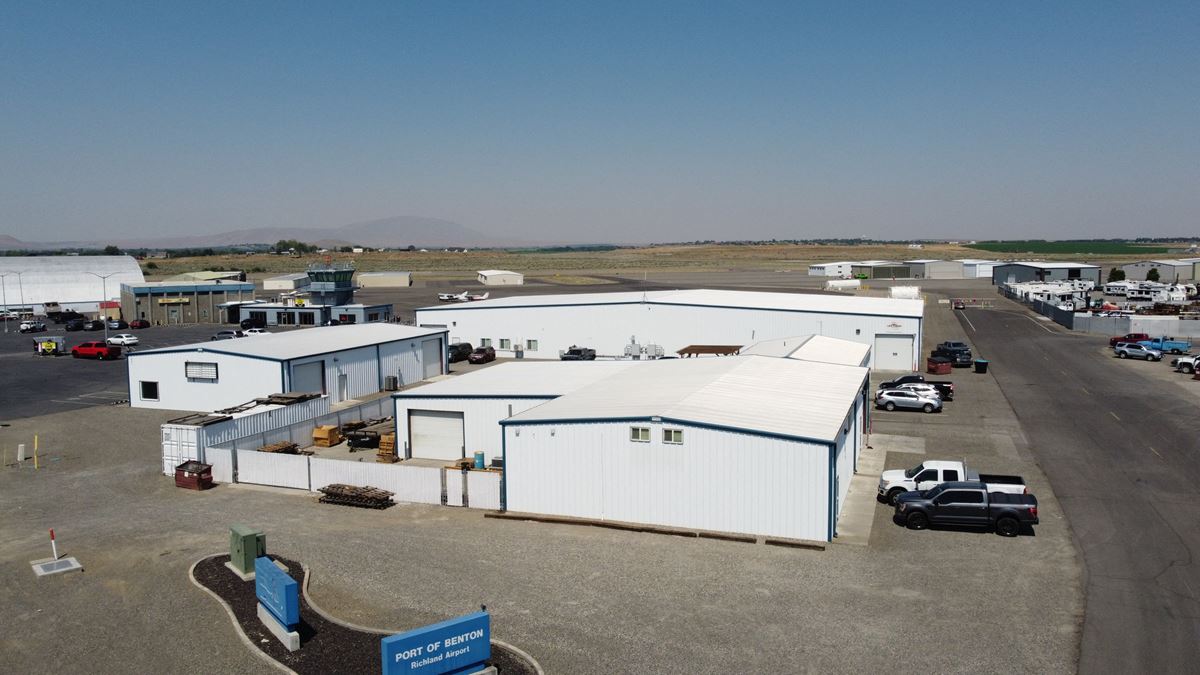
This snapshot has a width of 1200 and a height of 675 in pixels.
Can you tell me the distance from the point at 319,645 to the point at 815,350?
31.6m

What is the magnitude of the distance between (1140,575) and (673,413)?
41.1 ft

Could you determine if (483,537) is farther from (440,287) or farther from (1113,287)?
(440,287)

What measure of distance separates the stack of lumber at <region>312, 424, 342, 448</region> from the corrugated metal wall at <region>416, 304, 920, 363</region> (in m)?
29.9

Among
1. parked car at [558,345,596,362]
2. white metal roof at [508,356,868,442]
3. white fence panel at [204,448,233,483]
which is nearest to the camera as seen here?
white metal roof at [508,356,868,442]

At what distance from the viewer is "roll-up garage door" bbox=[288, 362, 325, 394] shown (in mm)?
44938

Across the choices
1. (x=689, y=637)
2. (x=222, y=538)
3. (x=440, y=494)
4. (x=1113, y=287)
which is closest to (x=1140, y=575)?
(x=689, y=637)

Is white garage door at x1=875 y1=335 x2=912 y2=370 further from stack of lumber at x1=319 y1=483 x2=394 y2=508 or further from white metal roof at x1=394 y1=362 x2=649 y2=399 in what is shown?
stack of lumber at x1=319 y1=483 x2=394 y2=508

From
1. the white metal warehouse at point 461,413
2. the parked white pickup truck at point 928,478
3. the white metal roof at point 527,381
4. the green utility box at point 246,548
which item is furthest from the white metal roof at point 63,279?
the parked white pickup truck at point 928,478

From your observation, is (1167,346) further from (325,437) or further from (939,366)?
(325,437)

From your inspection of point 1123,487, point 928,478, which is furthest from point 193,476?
point 1123,487

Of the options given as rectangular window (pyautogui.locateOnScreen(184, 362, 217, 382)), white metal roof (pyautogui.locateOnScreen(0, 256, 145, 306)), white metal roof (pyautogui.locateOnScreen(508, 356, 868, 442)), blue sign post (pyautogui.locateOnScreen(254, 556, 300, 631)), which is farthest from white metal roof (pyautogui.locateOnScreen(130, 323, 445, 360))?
white metal roof (pyautogui.locateOnScreen(0, 256, 145, 306))

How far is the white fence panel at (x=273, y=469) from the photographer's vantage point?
30094 mm

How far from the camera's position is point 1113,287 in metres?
109

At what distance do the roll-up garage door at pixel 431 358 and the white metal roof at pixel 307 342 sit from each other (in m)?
0.72
